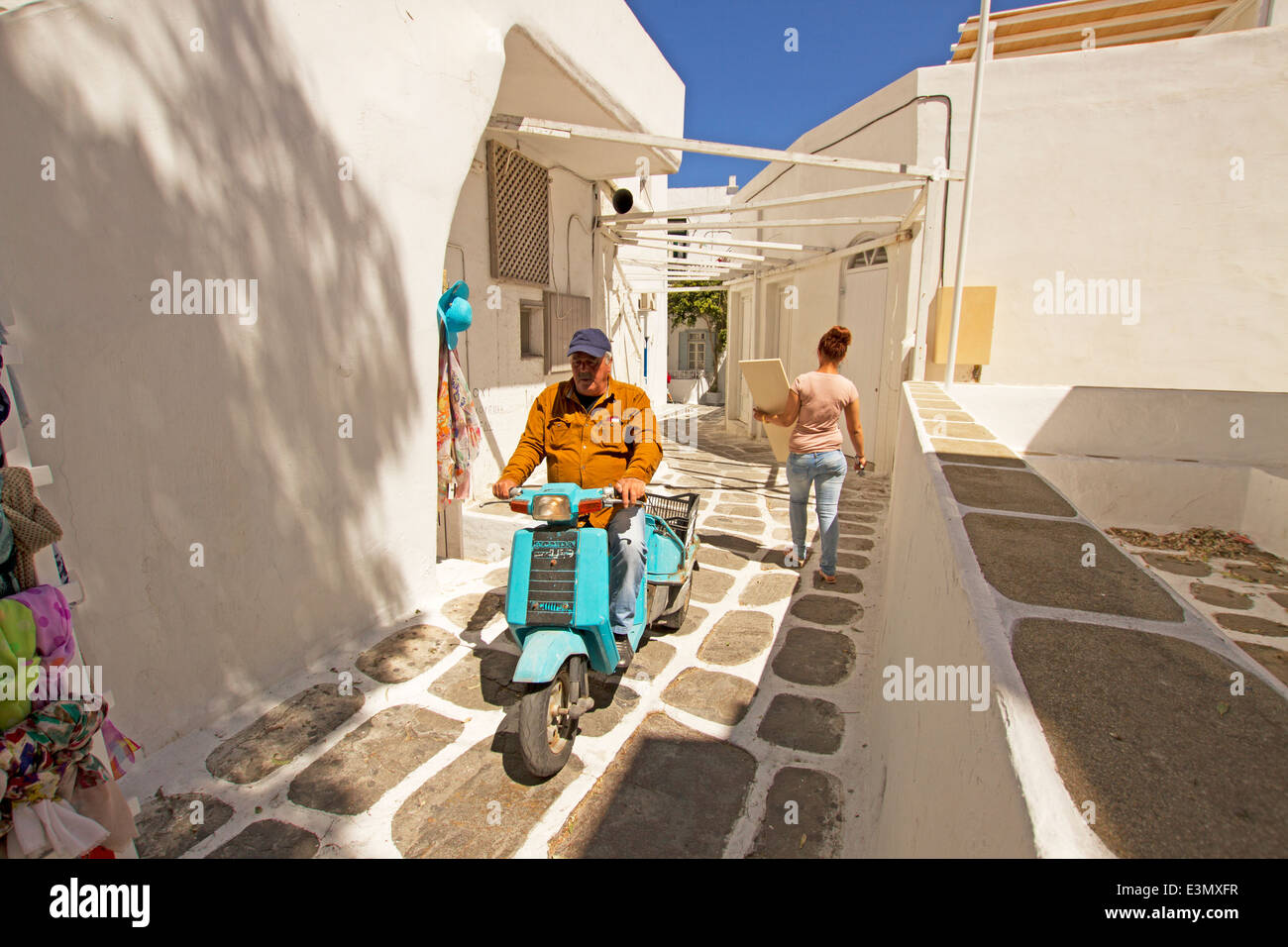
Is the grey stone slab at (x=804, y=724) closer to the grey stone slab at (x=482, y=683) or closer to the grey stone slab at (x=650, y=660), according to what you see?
the grey stone slab at (x=650, y=660)

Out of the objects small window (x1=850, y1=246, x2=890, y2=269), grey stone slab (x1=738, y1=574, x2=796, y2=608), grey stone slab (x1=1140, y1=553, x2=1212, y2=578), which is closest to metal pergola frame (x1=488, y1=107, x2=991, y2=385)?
small window (x1=850, y1=246, x2=890, y2=269)

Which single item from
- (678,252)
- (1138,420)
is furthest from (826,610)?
(678,252)

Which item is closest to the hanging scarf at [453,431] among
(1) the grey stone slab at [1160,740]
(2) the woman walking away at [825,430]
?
(2) the woman walking away at [825,430]

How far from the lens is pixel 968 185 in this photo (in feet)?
21.4

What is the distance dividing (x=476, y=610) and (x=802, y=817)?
2752 millimetres

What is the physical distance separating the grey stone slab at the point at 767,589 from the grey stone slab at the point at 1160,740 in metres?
3.55

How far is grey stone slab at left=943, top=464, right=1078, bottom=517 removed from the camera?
7.28 feet

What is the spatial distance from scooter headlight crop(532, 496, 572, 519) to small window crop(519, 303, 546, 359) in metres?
5.14

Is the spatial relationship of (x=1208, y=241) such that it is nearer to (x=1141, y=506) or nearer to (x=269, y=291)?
(x=1141, y=506)

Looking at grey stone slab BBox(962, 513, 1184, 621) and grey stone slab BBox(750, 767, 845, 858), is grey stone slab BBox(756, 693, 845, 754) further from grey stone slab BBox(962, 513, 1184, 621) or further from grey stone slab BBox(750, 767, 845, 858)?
grey stone slab BBox(962, 513, 1184, 621)

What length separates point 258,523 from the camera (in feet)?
10.8

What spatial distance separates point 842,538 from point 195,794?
17.6 ft
